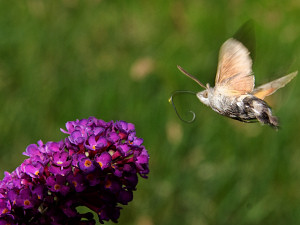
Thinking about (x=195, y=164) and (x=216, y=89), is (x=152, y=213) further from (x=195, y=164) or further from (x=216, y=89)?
(x=216, y=89)

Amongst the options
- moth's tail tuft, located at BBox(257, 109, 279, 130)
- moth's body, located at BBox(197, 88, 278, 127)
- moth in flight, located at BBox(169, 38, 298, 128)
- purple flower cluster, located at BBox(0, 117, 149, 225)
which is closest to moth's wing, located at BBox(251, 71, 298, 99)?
moth in flight, located at BBox(169, 38, 298, 128)

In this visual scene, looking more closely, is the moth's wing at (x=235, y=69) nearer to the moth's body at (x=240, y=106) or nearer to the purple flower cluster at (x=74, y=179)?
the moth's body at (x=240, y=106)

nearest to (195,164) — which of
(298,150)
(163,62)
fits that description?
(298,150)

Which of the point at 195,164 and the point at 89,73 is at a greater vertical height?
the point at 89,73

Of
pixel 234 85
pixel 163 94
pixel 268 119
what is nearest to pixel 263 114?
pixel 268 119

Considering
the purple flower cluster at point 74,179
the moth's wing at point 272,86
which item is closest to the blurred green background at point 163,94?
the moth's wing at point 272,86

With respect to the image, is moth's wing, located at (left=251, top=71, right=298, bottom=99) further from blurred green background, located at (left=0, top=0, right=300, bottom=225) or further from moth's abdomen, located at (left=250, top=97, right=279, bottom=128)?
blurred green background, located at (left=0, top=0, right=300, bottom=225)
